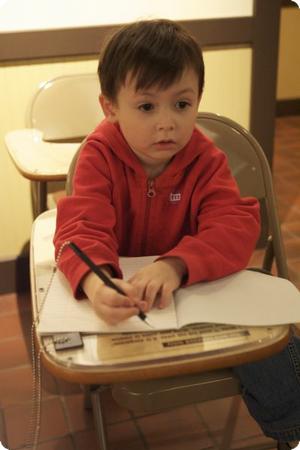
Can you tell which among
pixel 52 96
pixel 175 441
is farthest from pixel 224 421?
pixel 52 96

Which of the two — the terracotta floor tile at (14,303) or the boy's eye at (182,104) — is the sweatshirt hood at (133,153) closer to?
the boy's eye at (182,104)

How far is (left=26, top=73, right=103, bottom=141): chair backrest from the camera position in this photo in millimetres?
1938

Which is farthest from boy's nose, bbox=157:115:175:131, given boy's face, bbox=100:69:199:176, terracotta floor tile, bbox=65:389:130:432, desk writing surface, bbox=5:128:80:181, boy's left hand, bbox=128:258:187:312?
terracotta floor tile, bbox=65:389:130:432

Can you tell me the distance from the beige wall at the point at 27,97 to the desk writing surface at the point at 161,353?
1.46 m

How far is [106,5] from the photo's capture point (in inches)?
81.6

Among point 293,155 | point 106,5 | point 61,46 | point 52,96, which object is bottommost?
point 293,155

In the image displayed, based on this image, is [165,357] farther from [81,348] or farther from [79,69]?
[79,69]

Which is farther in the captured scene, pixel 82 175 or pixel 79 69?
pixel 79 69

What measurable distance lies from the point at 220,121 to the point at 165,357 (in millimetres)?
756

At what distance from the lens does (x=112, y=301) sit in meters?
0.82

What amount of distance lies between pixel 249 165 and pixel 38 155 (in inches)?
26.3

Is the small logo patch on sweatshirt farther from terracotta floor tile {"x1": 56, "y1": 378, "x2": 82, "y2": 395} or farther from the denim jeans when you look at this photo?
terracotta floor tile {"x1": 56, "y1": 378, "x2": 82, "y2": 395}

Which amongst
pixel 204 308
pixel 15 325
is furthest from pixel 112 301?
pixel 15 325

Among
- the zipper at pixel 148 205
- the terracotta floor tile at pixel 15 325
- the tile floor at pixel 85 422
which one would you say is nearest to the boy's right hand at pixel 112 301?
the zipper at pixel 148 205
